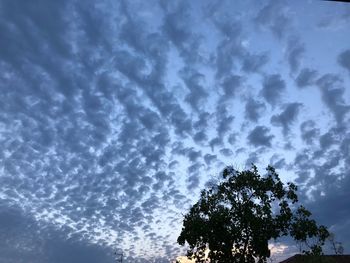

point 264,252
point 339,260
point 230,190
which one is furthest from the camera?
point 339,260

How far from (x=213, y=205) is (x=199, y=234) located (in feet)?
11.7

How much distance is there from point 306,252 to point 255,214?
7.77 m

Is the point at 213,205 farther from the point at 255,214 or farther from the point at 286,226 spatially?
the point at 286,226

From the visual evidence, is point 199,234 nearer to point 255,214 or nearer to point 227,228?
point 227,228

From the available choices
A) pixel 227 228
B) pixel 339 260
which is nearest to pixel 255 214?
pixel 227 228

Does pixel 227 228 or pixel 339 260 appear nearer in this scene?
pixel 227 228

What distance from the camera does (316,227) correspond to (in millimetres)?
39344

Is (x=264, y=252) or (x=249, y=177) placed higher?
(x=249, y=177)

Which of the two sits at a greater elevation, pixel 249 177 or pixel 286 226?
pixel 249 177

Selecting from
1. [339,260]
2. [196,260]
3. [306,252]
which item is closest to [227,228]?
[196,260]

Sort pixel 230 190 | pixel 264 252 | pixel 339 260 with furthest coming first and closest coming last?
pixel 339 260, pixel 230 190, pixel 264 252

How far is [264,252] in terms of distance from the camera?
38.3 metres

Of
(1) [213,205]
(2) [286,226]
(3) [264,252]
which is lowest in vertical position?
(3) [264,252]

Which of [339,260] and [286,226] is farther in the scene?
[339,260]
